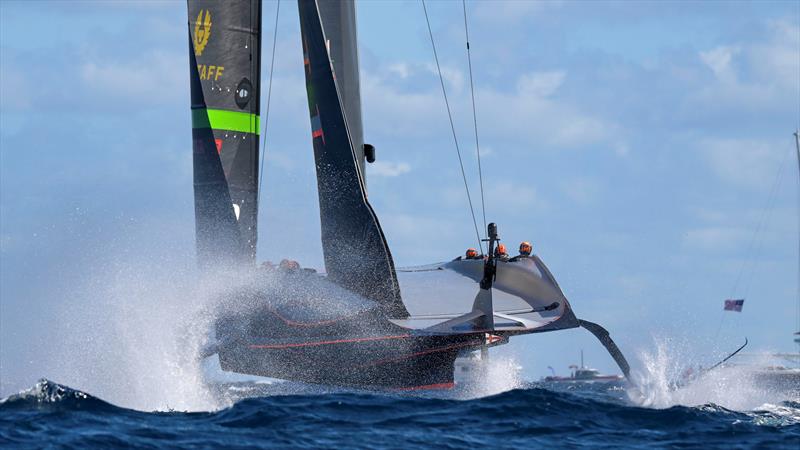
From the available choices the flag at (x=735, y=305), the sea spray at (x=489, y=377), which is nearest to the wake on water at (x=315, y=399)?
the sea spray at (x=489, y=377)

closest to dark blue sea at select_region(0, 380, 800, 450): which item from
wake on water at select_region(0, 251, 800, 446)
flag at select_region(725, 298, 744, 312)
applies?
wake on water at select_region(0, 251, 800, 446)

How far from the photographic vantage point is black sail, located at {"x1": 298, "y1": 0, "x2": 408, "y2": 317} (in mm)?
20703

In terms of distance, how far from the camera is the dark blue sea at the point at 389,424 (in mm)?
13398

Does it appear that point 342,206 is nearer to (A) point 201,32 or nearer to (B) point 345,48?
(B) point 345,48

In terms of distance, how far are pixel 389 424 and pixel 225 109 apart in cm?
1037

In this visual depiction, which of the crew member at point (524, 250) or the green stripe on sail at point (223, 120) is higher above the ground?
the green stripe on sail at point (223, 120)

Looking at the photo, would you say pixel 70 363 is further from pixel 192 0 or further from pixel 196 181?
pixel 192 0

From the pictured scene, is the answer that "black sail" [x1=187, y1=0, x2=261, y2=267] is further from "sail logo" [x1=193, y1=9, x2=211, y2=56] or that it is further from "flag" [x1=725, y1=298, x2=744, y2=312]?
"flag" [x1=725, y1=298, x2=744, y2=312]

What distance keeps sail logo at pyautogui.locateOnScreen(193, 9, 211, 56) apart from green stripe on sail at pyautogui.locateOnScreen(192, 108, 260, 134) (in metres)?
1.19

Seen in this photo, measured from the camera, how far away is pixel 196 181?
23141mm

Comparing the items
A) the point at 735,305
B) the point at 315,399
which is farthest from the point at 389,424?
the point at 735,305

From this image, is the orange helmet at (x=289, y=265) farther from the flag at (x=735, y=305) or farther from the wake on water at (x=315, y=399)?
the flag at (x=735, y=305)

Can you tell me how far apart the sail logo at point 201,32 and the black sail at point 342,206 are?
2.88 metres

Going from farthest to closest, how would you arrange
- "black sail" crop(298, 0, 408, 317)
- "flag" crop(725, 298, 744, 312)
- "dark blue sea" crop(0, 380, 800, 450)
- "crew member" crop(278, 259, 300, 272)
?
"flag" crop(725, 298, 744, 312), "crew member" crop(278, 259, 300, 272), "black sail" crop(298, 0, 408, 317), "dark blue sea" crop(0, 380, 800, 450)
